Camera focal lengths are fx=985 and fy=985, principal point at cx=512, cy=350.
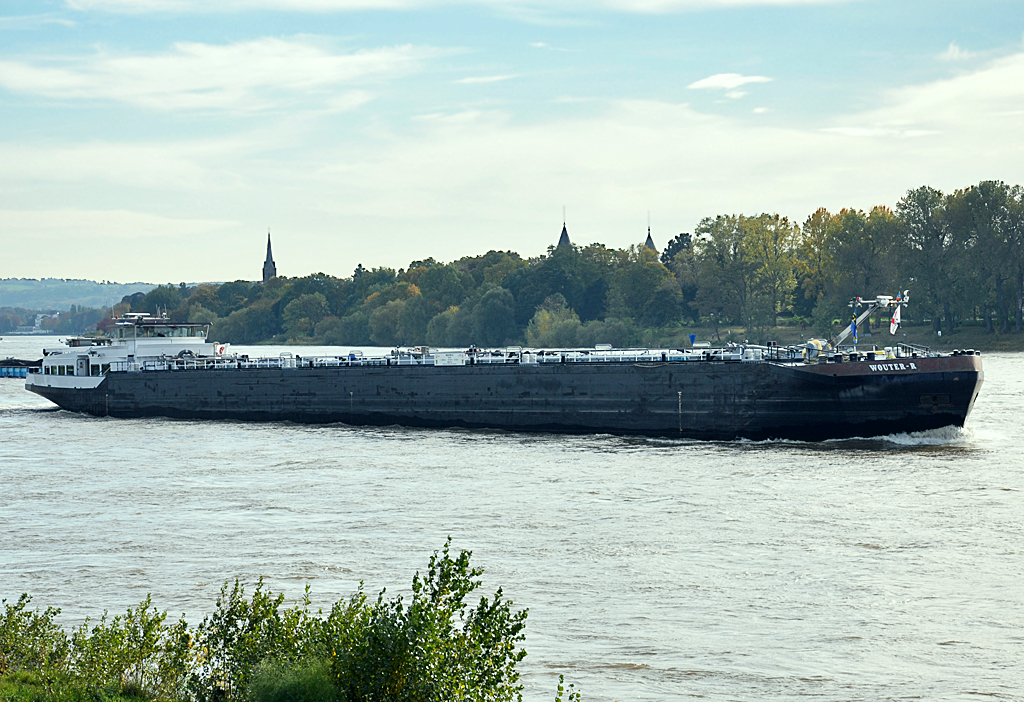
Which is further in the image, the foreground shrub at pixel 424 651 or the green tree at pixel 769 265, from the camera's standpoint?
the green tree at pixel 769 265

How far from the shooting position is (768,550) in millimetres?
25406

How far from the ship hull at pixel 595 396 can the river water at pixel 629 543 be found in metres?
1.35

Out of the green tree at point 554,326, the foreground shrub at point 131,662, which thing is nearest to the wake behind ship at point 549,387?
the foreground shrub at point 131,662

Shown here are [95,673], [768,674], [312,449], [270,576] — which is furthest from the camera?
[312,449]

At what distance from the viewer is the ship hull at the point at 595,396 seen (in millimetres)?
42500

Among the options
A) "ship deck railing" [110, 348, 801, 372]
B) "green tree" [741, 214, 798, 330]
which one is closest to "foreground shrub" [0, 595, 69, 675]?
"ship deck railing" [110, 348, 801, 372]

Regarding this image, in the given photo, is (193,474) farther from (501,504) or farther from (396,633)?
(396,633)

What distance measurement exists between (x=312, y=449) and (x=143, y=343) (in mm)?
27006

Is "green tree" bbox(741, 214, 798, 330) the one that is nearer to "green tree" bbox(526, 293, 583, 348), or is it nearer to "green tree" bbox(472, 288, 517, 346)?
"green tree" bbox(526, 293, 583, 348)

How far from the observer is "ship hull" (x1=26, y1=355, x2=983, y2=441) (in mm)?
42500

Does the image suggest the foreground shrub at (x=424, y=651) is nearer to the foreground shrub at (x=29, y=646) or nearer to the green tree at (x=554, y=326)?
the foreground shrub at (x=29, y=646)

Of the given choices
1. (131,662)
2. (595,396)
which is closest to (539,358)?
(595,396)

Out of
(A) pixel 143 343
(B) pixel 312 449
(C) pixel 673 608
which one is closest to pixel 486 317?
(A) pixel 143 343

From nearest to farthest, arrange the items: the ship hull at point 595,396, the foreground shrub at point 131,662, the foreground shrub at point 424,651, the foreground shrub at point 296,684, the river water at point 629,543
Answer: the foreground shrub at point 296,684
the foreground shrub at point 424,651
the foreground shrub at point 131,662
the river water at point 629,543
the ship hull at point 595,396
